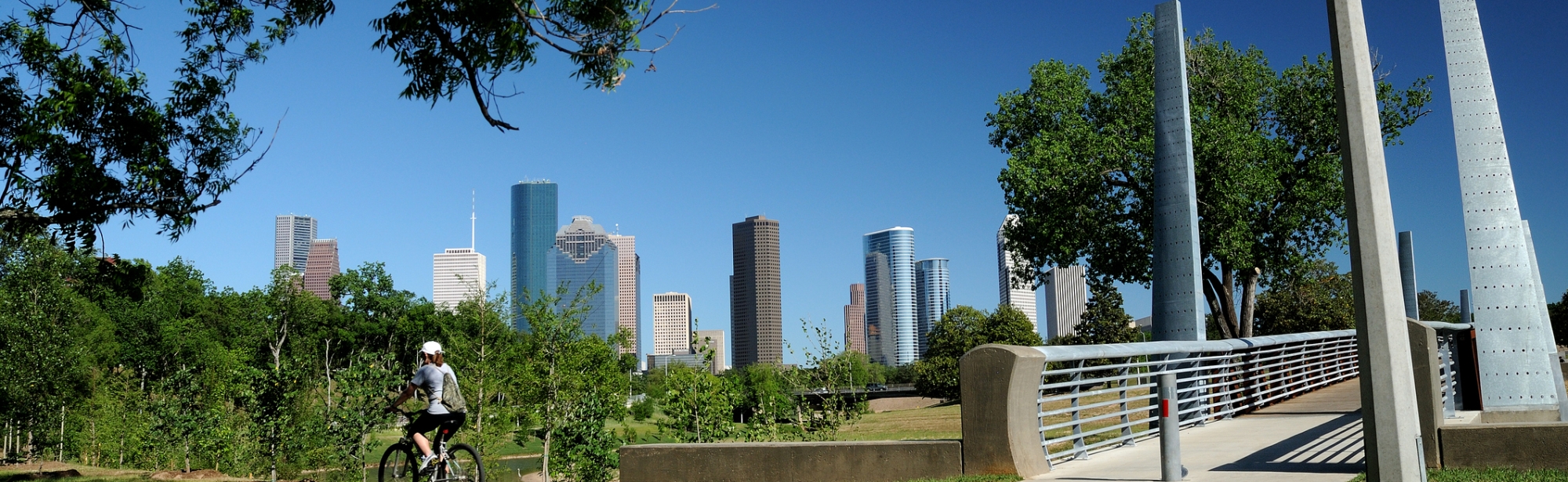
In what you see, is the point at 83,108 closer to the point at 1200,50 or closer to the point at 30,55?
the point at 30,55

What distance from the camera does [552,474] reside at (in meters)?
19.0

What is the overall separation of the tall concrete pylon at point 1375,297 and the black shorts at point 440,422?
7.42 m

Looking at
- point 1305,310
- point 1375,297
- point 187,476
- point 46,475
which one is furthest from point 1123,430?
point 1305,310

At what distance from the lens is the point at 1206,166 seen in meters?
26.9

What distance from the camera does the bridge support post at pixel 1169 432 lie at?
834cm

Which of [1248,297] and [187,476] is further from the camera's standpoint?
[1248,297]

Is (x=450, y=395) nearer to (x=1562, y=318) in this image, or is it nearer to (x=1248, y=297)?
(x=1248, y=297)

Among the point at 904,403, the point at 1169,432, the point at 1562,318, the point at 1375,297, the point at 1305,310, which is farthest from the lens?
the point at 904,403

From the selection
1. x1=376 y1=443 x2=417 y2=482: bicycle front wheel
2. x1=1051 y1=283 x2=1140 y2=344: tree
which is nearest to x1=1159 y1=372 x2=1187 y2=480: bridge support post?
x1=376 y1=443 x2=417 y2=482: bicycle front wheel

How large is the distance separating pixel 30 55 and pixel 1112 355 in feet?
35.9

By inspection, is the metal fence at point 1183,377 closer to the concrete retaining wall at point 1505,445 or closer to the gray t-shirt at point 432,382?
the concrete retaining wall at point 1505,445

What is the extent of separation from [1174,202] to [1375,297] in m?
12.9

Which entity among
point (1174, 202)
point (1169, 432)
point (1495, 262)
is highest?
point (1174, 202)

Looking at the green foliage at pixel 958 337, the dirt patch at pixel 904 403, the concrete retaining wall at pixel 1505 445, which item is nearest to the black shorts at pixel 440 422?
the concrete retaining wall at pixel 1505 445
